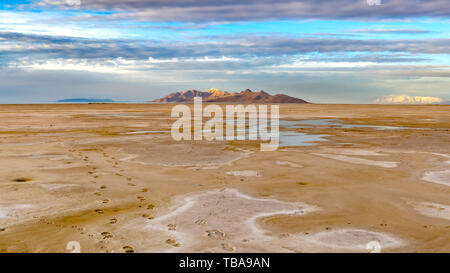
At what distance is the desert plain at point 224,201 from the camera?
660 cm

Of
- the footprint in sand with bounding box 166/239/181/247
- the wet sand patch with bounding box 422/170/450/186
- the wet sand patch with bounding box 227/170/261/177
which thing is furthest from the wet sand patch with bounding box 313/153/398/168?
the footprint in sand with bounding box 166/239/181/247

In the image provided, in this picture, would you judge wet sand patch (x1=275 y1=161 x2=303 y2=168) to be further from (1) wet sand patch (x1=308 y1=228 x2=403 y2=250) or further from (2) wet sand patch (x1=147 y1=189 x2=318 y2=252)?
(1) wet sand patch (x1=308 y1=228 x2=403 y2=250)

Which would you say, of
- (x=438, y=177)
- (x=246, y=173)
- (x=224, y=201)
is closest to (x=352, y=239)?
(x=224, y=201)

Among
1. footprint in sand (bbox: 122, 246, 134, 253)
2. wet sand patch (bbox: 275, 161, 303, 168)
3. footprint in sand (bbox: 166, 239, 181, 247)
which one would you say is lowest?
wet sand patch (bbox: 275, 161, 303, 168)

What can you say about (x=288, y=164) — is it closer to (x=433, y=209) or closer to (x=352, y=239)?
(x=433, y=209)

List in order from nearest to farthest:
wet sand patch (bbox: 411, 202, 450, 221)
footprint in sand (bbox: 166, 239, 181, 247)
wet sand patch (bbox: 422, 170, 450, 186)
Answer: footprint in sand (bbox: 166, 239, 181, 247) → wet sand patch (bbox: 411, 202, 450, 221) → wet sand patch (bbox: 422, 170, 450, 186)

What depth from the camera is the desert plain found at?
21.6 ft

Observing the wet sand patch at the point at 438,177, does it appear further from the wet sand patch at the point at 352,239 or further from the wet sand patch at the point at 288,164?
the wet sand patch at the point at 352,239

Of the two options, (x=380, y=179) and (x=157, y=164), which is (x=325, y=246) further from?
(x=157, y=164)

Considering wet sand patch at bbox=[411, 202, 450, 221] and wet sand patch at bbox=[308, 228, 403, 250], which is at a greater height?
wet sand patch at bbox=[308, 228, 403, 250]

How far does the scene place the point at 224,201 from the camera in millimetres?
9188

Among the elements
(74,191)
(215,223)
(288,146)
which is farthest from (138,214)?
(288,146)

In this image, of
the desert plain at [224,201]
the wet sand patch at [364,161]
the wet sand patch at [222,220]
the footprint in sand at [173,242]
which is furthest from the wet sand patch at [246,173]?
the footprint in sand at [173,242]
